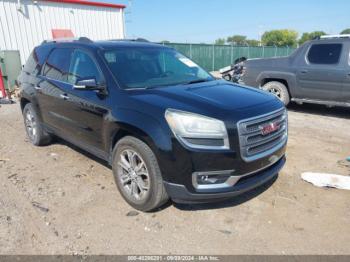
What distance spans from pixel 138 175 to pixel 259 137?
134cm

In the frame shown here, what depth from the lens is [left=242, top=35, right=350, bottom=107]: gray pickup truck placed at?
717 centimetres

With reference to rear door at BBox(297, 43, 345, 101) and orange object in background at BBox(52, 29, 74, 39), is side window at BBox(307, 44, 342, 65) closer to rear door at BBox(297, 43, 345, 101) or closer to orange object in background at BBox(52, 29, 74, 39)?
rear door at BBox(297, 43, 345, 101)

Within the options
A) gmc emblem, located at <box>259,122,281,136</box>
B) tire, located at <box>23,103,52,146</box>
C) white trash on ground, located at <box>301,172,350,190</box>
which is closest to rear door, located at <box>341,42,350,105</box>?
white trash on ground, located at <box>301,172,350,190</box>

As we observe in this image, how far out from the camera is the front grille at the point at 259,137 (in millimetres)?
2973

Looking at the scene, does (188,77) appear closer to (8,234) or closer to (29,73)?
(8,234)

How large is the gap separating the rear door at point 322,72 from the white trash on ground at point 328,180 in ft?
12.6

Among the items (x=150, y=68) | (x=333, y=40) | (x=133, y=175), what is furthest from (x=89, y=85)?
(x=333, y=40)

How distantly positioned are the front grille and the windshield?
1.19 meters

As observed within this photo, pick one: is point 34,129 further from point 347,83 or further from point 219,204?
point 347,83

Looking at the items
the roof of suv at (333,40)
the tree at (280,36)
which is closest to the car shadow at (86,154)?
the roof of suv at (333,40)

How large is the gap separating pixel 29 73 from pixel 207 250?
445cm

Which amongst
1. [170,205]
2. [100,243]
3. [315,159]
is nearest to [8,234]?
[100,243]

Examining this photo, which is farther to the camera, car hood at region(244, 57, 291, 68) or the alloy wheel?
car hood at region(244, 57, 291, 68)

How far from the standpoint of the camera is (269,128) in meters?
3.24
